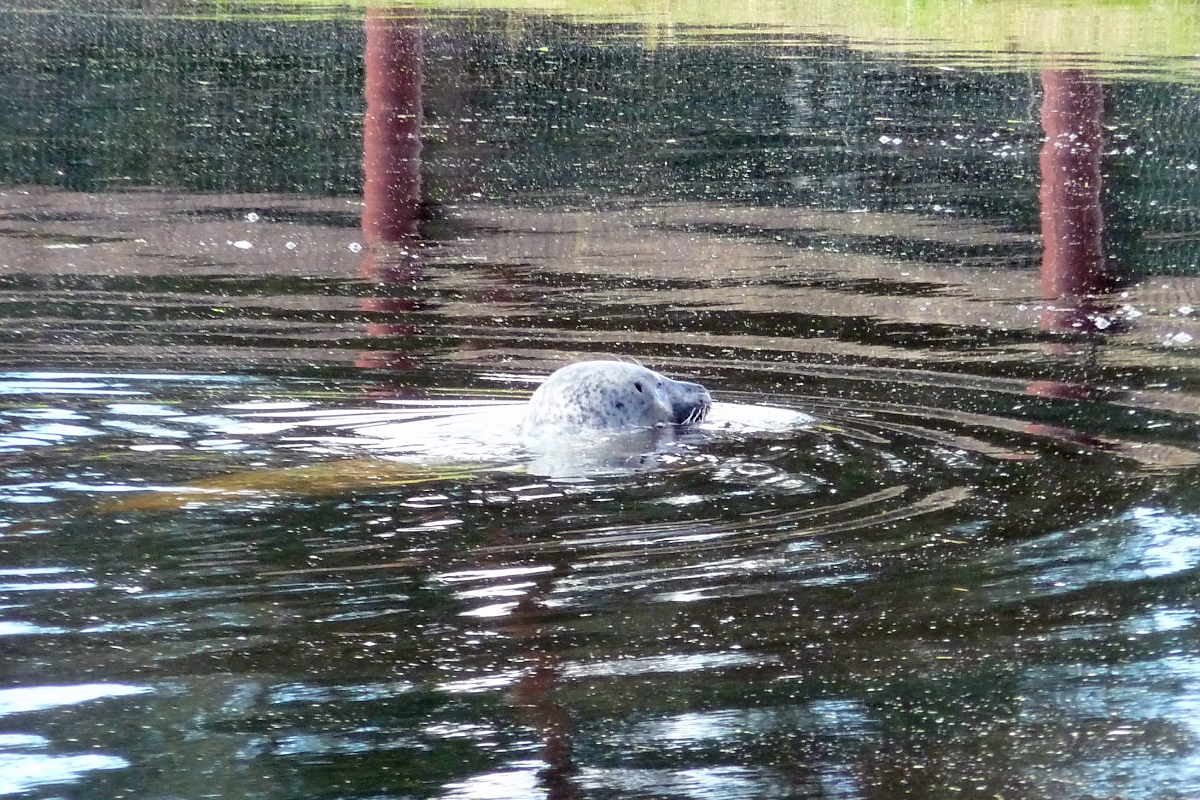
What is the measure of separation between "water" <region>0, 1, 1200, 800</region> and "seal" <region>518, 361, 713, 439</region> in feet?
0.60

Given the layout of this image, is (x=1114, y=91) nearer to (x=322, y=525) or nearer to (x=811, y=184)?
(x=811, y=184)

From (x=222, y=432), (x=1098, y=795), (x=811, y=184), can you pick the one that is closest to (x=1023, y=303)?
(x=811, y=184)

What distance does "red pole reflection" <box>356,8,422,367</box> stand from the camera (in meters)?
9.60

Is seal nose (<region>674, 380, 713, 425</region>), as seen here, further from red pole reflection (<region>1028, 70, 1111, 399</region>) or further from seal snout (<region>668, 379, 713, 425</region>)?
red pole reflection (<region>1028, 70, 1111, 399</region>)

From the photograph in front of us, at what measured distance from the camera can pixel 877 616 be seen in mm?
4777

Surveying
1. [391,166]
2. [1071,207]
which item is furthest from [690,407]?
[391,166]

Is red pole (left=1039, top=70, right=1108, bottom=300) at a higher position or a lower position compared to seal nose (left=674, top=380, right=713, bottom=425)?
higher

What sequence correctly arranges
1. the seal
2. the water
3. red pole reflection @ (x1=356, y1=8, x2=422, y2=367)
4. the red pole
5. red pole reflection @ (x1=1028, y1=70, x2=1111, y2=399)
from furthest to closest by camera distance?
the red pole, red pole reflection @ (x1=356, y1=8, x2=422, y2=367), red pole reflection @ (x1=1028, y1=70, x2=1111, y2=399), the seal, the water

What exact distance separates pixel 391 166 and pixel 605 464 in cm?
782

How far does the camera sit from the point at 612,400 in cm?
732

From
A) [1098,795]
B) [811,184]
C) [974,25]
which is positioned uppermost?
[974,25]

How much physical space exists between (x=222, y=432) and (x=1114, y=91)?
37.1 ft

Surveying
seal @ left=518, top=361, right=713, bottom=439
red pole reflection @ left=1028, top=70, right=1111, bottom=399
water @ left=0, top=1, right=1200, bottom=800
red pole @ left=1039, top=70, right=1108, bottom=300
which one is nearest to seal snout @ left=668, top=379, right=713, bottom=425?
seal @ left=518, top=361, right=713, bottom=439

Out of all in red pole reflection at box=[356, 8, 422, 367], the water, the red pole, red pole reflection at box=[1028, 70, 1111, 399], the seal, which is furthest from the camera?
the red pole
